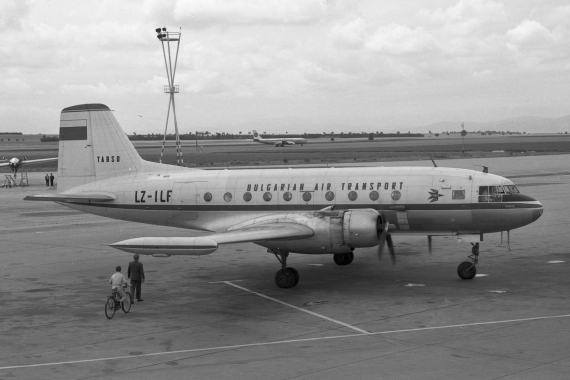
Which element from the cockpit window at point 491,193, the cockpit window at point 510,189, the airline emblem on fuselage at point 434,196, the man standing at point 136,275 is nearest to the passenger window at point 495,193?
the cockpit window at point 491,193

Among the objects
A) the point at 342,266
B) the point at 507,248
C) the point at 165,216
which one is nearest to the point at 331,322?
the point at 342,266

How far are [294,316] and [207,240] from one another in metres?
3.50

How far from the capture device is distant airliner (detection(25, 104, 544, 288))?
22828mm

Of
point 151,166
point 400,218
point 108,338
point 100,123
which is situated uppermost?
point 100,123

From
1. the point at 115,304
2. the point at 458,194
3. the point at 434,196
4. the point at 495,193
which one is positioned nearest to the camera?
the point at 115,304

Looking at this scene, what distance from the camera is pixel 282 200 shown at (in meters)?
26.3

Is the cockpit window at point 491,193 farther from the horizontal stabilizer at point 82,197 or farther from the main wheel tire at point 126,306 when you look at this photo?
the horizontal stabilizer at point 82,197

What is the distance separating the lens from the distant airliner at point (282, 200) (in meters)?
22.8

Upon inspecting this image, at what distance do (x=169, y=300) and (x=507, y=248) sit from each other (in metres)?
16.6

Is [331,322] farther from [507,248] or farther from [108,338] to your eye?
[507,248]

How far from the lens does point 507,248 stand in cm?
3139

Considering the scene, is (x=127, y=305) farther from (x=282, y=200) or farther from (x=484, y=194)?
(x=484, y=194)

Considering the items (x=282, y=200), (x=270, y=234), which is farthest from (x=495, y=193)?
(x=270, y=234)

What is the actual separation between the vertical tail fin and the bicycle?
376 inches
